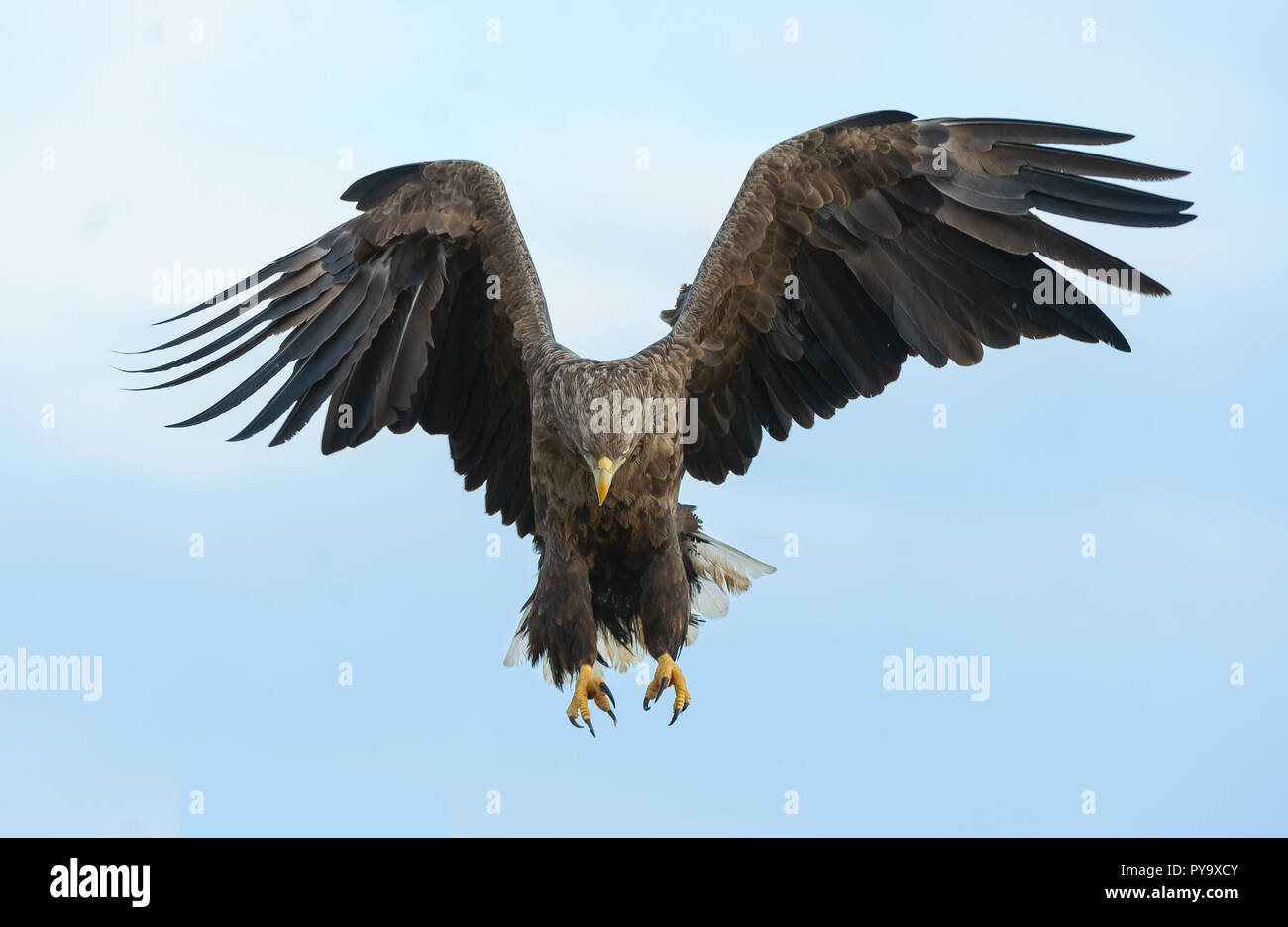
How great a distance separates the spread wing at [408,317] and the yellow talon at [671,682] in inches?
58.3

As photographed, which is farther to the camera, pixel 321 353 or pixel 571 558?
pixel 321 353

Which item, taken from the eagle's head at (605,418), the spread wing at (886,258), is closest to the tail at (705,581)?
the spread wing at (886,258)

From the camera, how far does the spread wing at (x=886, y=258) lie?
8367 millimetres

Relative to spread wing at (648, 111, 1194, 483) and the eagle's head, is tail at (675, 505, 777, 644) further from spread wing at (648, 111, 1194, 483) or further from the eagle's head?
the eagle's head

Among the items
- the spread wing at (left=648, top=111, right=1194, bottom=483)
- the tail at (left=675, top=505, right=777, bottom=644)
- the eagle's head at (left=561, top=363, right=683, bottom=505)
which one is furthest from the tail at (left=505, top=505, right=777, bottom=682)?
the eagle's head at (left=561, top=363, right=683, bottom=505)

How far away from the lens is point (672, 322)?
30.4 feet

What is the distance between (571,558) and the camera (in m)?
8.09

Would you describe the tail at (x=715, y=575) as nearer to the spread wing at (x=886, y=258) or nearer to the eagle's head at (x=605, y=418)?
the spread wing at (x=886, y=258)

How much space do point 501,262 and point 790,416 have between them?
187 centimetres

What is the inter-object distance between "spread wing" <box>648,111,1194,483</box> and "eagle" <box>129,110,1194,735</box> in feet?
0.04

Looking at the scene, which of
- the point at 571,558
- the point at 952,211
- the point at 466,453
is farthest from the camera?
the point at 466,453

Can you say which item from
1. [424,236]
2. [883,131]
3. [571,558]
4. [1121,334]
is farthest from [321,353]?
[1121,334]

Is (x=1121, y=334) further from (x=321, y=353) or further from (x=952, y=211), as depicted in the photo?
(x=321, y=353)

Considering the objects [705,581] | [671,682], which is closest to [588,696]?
[671,682]
